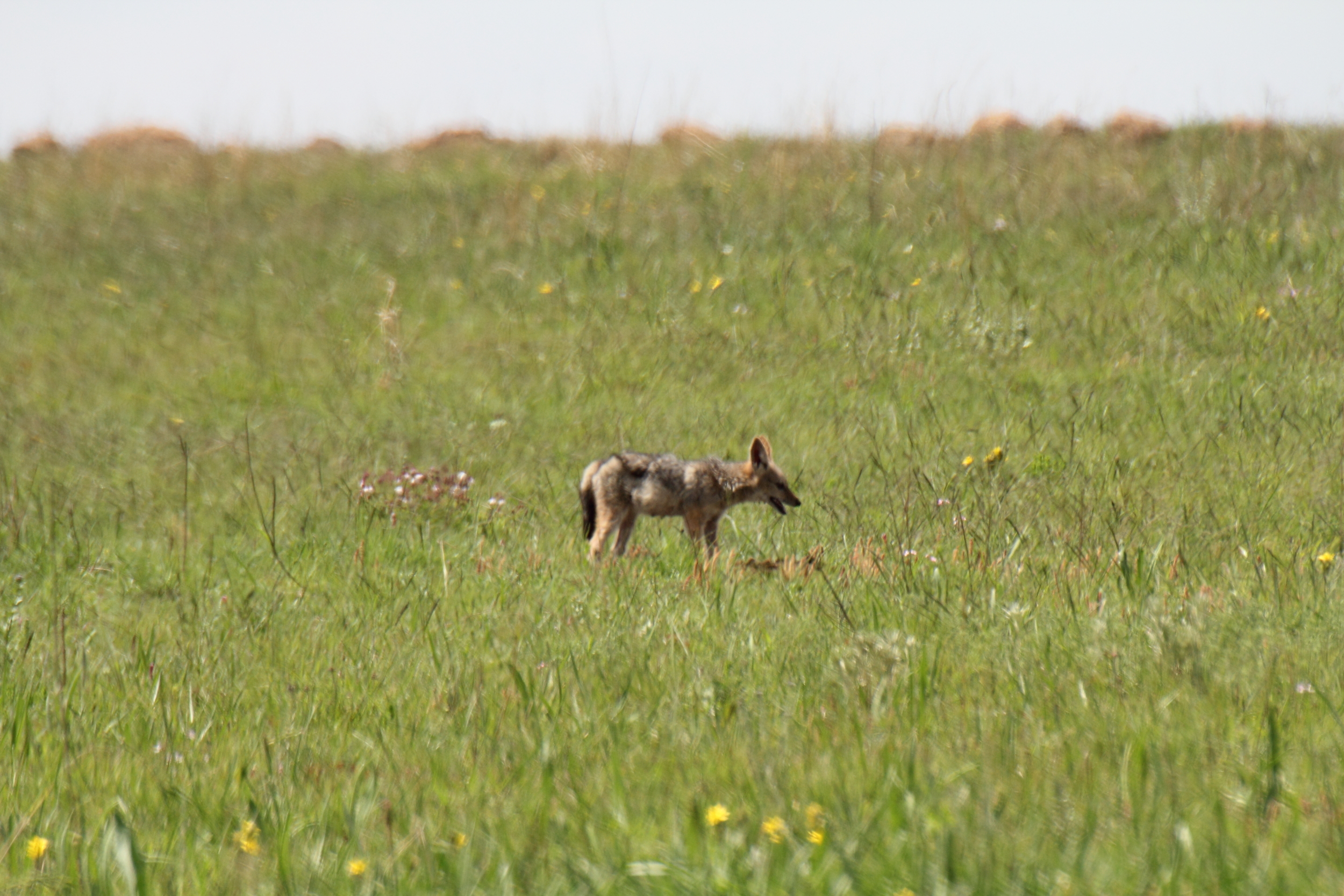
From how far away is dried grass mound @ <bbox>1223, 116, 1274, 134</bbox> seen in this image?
1418 centimetres

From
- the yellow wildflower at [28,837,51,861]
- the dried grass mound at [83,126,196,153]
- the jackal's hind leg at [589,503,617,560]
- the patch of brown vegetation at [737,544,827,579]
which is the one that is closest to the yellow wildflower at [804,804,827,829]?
the yellow wildflower at [28,837,51,861]

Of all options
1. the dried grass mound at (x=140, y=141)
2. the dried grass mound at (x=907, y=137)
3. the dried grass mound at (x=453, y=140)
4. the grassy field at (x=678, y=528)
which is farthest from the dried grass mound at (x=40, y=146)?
the dried grass mound at (x=907, y=137)

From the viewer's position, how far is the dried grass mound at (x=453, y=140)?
17.4 metres

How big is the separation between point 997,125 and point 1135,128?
171 cm

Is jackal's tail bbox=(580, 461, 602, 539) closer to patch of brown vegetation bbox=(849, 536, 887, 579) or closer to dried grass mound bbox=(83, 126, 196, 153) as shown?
patch of brown vegetation bbox=(849, 536, 887, 579)

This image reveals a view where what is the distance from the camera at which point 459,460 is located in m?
8.81

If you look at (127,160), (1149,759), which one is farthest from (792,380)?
(127,160)

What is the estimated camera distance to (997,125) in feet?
51.6

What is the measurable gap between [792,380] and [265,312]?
20.3 ft

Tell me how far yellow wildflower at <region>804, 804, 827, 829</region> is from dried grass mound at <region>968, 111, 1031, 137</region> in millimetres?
13778

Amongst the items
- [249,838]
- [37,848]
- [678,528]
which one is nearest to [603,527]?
[678,528]

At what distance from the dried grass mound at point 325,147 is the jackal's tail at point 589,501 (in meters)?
12.2

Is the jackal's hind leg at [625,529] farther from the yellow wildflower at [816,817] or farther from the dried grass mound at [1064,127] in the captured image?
the dried grass mound at [1064,127]

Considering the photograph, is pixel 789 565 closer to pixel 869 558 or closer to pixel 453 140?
pixel 869 558
